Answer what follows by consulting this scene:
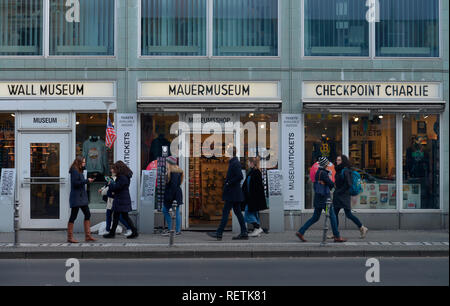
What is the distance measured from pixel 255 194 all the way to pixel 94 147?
4.41 metres

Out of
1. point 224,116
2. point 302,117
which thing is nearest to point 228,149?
point 224,116

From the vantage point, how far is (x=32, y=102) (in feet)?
50.9

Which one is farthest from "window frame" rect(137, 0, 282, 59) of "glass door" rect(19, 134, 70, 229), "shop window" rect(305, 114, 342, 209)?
"glass door" rect(19, 134, 70, 229)

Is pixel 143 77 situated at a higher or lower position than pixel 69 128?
higher

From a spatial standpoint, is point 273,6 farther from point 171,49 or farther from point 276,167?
point 276,167

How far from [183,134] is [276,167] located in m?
2.55

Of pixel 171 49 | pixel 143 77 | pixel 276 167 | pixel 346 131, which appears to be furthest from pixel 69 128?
pixel 346 131

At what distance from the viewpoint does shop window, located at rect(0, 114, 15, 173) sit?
51.3 feet

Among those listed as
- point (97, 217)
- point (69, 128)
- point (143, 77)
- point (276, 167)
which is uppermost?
point (143, 77)

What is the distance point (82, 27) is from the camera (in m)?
15.9

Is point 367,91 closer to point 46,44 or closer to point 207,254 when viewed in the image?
point 207,254

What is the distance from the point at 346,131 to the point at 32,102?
8113 mm

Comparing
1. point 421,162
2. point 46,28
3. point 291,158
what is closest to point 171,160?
point 291,158

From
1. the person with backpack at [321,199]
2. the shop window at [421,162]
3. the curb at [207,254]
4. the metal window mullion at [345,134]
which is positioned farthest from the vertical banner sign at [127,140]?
the shop window at [421,162]
